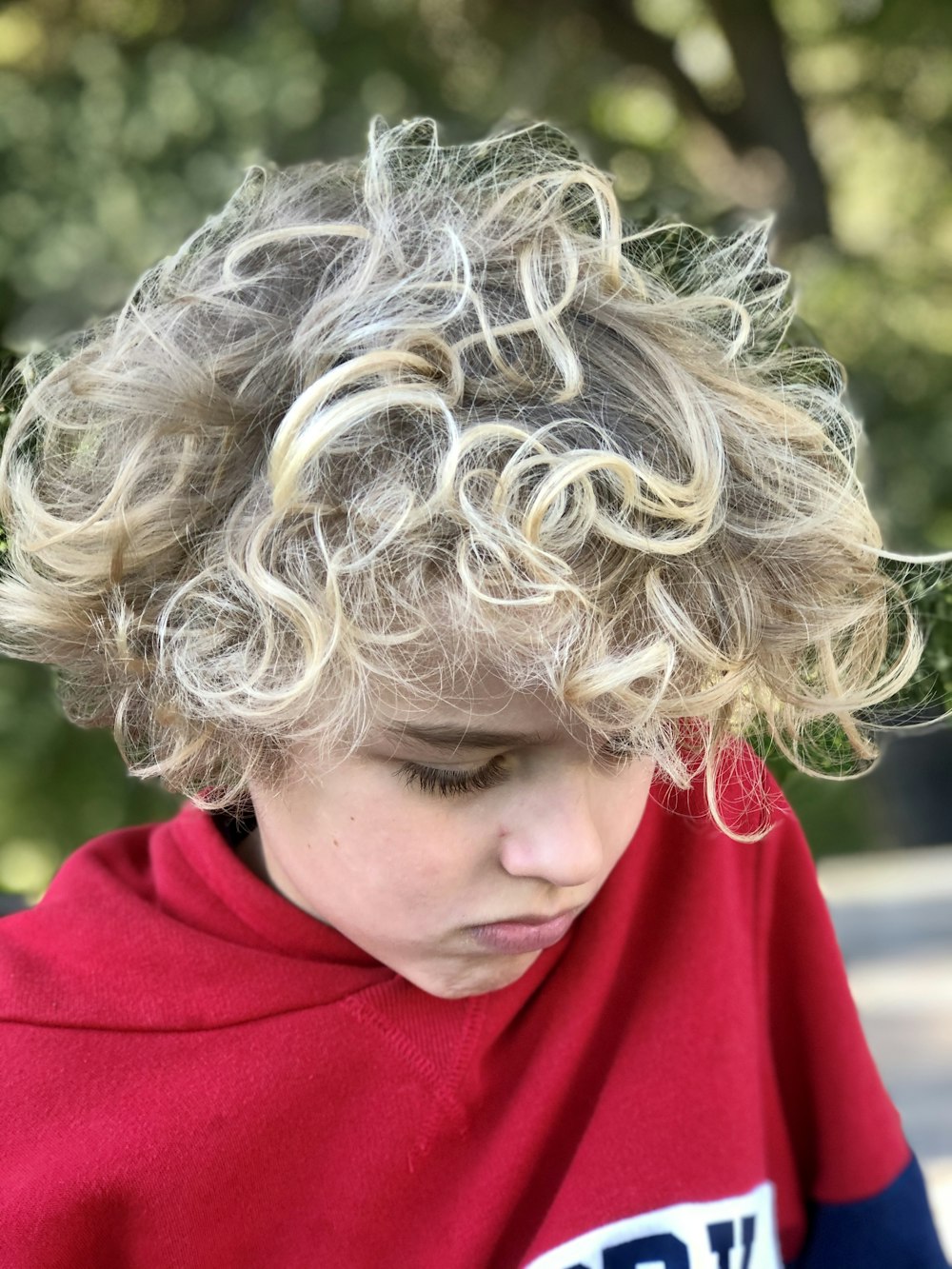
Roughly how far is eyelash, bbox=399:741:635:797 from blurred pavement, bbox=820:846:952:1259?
2.53 ft

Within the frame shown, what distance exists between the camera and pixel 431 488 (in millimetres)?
588

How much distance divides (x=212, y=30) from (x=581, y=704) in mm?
969

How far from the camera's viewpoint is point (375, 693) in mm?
609

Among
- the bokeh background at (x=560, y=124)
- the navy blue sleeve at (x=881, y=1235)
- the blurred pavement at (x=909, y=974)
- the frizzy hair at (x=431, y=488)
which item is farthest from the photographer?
the blurred pavement at (x=909, y=974)

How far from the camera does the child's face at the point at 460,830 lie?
609 mm

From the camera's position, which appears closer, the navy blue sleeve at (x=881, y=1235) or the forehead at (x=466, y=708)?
the forehead at (x=466, y=708)

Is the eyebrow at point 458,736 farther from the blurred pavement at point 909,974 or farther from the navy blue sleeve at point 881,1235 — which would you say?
the blurred pavement at point 909,974

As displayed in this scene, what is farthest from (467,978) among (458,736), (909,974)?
(909,974)

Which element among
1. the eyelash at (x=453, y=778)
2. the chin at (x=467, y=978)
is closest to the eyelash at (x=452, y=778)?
the eyelash at (x=453, y=778)

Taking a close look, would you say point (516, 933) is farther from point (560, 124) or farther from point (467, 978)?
point (560, 124)

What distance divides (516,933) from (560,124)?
99 centimetres

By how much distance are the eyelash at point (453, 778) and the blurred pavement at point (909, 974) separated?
771mm

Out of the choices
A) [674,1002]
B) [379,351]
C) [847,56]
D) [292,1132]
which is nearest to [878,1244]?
[674,1002]

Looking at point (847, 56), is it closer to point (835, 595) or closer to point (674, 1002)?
point (835, 595)
